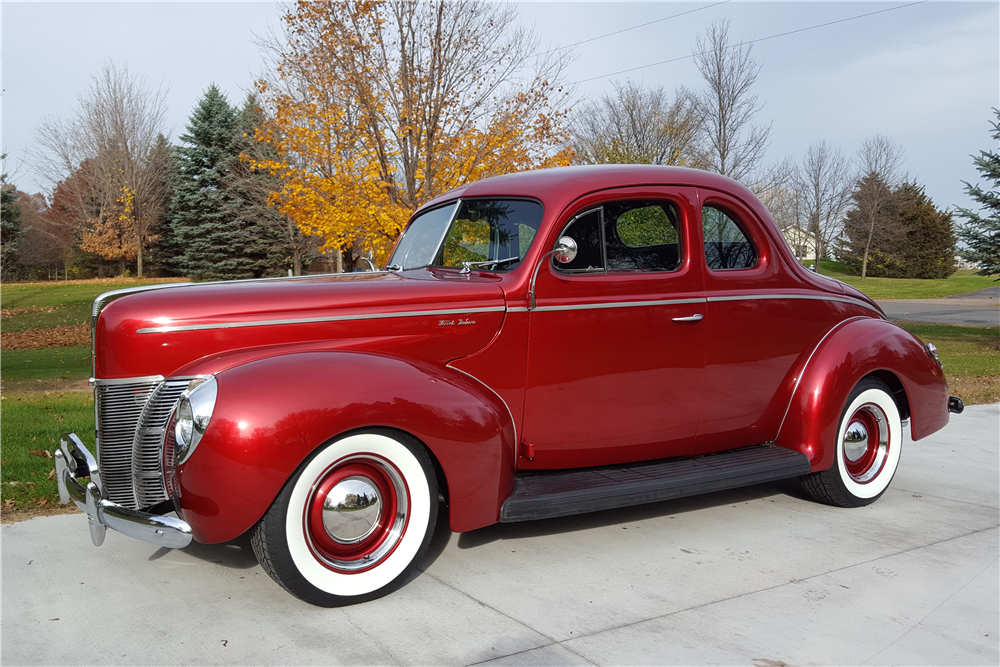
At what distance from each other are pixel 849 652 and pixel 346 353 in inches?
91.1

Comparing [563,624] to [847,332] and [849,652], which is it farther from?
[847,332]

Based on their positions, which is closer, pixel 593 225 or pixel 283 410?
pixel 283 410

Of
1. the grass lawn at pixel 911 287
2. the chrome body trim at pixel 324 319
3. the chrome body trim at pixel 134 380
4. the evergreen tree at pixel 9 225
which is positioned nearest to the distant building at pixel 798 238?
the grass lawn at pixel 911 287

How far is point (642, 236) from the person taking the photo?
13.5 feet

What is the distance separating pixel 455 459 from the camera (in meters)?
3.30

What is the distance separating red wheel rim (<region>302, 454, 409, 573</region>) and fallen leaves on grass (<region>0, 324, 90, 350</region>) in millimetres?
15442

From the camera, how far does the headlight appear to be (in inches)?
114

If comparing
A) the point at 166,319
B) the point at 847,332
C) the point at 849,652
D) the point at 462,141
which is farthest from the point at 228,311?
the point at 462,141

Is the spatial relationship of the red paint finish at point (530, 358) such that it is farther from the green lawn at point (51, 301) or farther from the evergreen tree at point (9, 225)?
the evergreen tree at point (9, 225)

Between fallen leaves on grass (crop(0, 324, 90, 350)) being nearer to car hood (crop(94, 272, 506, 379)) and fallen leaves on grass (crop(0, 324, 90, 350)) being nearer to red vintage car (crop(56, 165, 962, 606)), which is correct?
red vintage car (crop(56, 165, 962, 606))

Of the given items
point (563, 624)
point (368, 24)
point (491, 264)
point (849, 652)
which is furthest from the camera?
point (368, 24)

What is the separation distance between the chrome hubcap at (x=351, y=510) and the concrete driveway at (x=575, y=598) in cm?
32

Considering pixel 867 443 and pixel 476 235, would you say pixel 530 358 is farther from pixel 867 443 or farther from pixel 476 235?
pixel 867 443

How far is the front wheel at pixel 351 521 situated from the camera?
3.00 m
